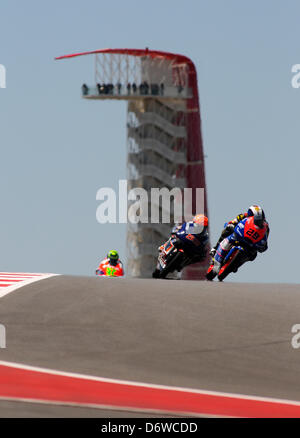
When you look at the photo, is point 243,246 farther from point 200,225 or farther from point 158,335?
point 158,335

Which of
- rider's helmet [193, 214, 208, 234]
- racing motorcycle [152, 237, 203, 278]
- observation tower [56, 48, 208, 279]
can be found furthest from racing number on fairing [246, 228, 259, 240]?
observation tower [56, 48, 208, 279]

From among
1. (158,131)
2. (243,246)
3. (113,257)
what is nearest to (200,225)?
(243,246)

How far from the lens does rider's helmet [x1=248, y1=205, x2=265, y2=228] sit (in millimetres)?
19281

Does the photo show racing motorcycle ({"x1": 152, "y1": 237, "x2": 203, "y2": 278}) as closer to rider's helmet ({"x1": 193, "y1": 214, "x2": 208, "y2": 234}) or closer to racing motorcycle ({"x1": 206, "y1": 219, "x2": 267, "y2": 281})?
rider's helmet ({"x1": 193, "y1": 214, "x2": 208, "y2": 234})

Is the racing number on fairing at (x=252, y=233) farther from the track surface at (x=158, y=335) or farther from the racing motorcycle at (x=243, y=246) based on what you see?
the track surface at (x=158, y=335)

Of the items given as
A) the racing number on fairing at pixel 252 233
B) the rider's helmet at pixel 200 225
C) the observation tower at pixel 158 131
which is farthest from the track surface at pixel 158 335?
the observation tower at pixel 158 131

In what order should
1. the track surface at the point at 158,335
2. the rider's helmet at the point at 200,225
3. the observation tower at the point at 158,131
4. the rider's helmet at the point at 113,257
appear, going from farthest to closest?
the observation tower at the point at 158,131, the rider's helmet at the point at 113,257, the rider's helmet at the point at 200,225, the track surface at the point at 158,335

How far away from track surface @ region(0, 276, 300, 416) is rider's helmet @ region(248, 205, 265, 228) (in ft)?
10.9

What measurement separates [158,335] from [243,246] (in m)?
6.56

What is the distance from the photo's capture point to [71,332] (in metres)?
13.2

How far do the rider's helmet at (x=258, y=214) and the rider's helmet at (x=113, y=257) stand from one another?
19.0 ft

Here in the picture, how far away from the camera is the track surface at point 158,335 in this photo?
11797 mm
